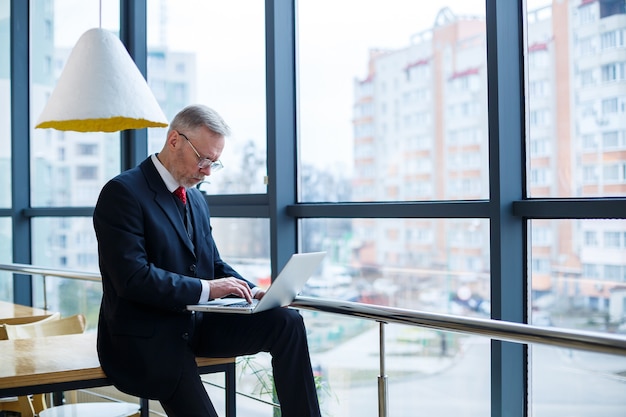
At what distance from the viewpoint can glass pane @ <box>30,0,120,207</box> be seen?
18.0 ft

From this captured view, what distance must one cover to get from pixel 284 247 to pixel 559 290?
1.55 metres

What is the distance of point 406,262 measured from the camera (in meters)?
3.51

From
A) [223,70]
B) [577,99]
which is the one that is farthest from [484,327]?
A: [223,70]

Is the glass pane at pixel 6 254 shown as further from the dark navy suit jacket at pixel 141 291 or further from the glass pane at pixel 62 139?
the dark navy suit jacket at pixel 141 291

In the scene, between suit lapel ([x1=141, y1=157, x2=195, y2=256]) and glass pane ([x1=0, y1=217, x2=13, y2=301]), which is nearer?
suit lapel ([x1=141, y1=157, x2=195, y2=256])

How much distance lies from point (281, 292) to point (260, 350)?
27 centimetres

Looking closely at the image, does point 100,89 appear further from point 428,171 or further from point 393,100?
point 428,171

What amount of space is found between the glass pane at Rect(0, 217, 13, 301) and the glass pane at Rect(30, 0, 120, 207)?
43cm

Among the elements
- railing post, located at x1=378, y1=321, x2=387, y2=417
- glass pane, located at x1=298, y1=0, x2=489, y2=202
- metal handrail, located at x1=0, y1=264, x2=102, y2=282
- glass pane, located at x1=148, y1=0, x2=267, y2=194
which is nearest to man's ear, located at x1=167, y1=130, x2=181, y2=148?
railing post, located at x1=378, y1=321, x2=387, y2=417

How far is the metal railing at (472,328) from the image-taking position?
5.31ft

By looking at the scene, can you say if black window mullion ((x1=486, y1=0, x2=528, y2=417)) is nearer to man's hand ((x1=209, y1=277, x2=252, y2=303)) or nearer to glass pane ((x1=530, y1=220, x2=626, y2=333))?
glass pane ((x1=530, y1=220, x2=626, y2=333))

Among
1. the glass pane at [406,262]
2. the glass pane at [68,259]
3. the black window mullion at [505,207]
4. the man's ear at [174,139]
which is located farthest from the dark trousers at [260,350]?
the glass pane at [68,259]

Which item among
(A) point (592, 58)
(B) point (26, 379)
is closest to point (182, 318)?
(B) point (26, 379)

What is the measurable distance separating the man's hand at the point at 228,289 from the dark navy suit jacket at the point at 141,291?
0.19ft
